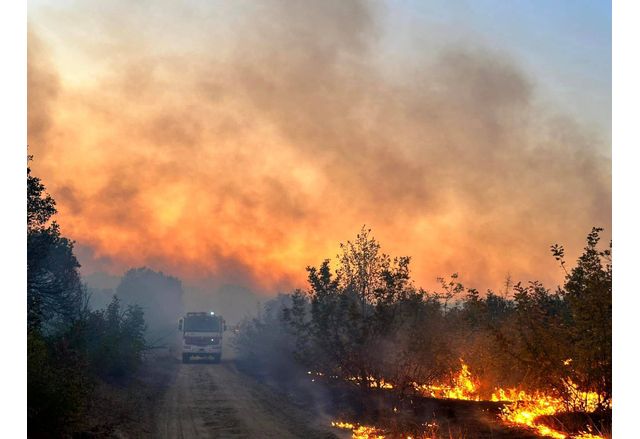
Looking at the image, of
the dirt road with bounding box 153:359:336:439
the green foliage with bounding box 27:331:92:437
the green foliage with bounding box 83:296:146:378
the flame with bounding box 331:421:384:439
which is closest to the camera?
the green foliage with bounding box 27:331:92:437

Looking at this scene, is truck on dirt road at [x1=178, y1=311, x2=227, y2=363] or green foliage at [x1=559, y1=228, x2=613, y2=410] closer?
green foliage at [x1=559, y1=228, x2=613, y2=410]

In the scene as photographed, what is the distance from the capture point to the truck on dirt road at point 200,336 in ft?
160

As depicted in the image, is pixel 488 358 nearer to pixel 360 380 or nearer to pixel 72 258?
pixel 360 380

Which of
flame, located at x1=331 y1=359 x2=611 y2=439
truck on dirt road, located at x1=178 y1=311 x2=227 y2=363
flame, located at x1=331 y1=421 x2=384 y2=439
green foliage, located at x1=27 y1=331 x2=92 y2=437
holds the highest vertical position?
green foliage, located at x1=27 y1=331 x2=92 y2=437

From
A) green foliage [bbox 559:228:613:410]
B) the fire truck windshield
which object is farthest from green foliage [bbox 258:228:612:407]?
the fire truck windshield

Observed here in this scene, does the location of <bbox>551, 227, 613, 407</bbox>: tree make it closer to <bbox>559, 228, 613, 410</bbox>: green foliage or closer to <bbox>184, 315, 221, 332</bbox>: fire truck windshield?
<bbox>559, 228, 613, 410</bbox>: green foliage

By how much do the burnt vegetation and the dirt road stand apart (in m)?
2.10

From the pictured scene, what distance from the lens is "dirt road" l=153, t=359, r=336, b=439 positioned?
683 inches

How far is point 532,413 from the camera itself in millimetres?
15484

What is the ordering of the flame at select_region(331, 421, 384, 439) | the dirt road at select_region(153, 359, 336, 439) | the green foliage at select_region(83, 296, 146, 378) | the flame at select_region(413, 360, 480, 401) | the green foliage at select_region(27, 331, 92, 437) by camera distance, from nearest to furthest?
the green foliage at select_region(27, 331, 92, 437), the flame at select_region(331, 421, 384, 439), the dirt road at select_region(153, 359, 336, 439), the flame at select_region(413, 360, 480, 401), the green foliage at select_region(83, 296, 146, 378)

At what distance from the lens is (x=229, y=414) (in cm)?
2088

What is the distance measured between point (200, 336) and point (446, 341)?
3127cm
